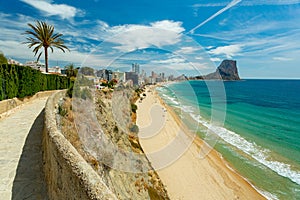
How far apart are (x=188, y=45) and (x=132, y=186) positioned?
7.00 meters

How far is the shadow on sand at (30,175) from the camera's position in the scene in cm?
344

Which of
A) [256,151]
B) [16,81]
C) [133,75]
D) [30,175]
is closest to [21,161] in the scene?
[30,175]

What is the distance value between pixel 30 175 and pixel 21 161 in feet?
2.42

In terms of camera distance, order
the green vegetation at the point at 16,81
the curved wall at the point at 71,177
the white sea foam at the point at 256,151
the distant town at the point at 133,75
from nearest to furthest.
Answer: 1. the curved wall at the point at 71,177
2. the green vegetation at the point at 16,81
3. the distant town at the point at 133,75
4. the white sea foam at the point at 256,151

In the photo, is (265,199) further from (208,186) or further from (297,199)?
(208,186)

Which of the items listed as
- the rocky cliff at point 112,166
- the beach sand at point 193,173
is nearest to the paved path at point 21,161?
the rocky cliff at point 112,166

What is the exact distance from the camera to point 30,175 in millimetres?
4008

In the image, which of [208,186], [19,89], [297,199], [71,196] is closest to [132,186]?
[208,186]

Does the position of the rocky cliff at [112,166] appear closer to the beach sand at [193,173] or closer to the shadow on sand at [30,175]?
the beach sand at [193,173]

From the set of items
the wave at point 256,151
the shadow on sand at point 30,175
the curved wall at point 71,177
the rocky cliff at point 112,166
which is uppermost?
the curved wall at point 71,177

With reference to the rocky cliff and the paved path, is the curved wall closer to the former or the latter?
the paved path

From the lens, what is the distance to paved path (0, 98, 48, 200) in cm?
349

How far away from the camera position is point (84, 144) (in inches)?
329

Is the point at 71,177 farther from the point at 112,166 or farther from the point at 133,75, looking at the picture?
the point at 133,75
